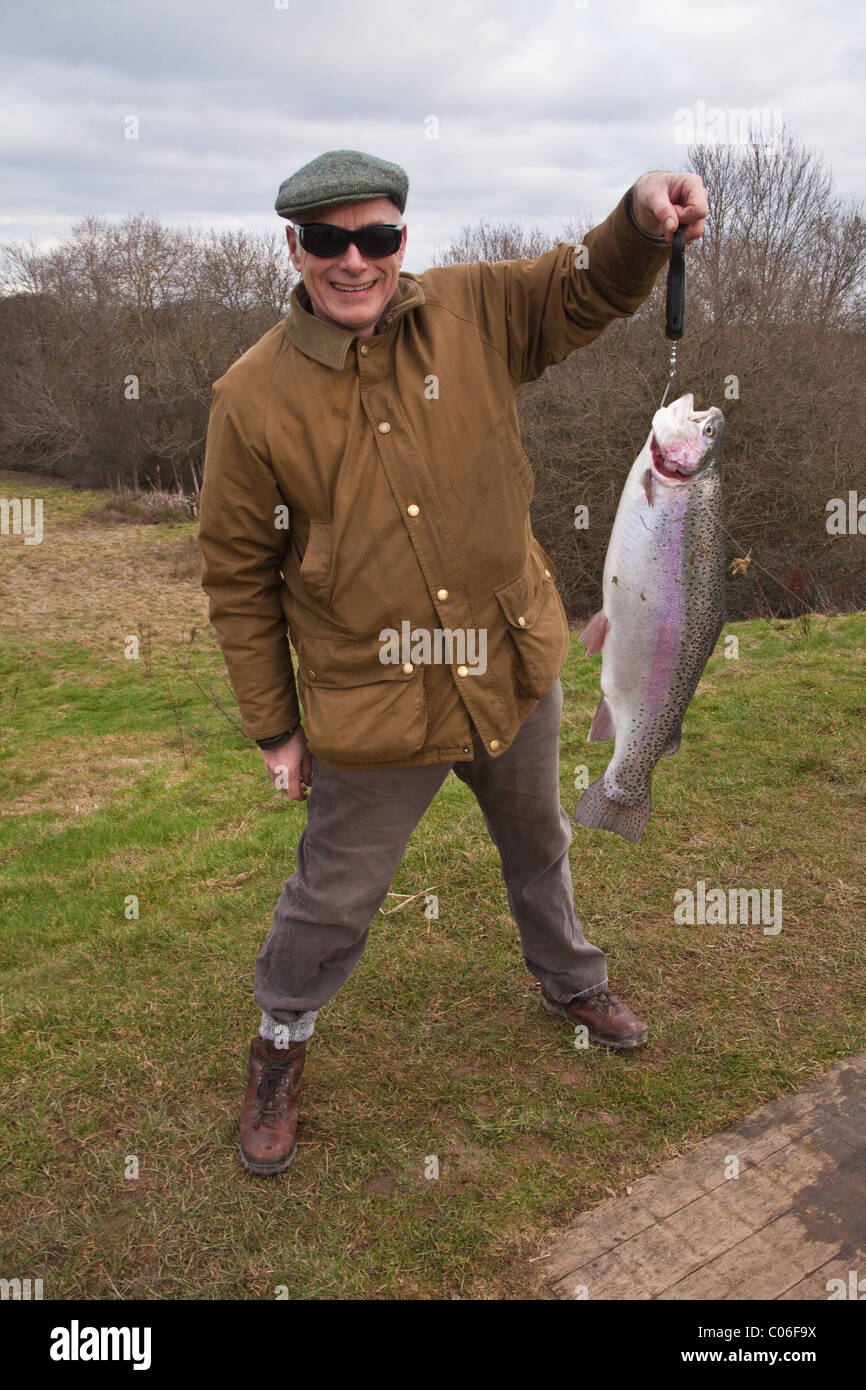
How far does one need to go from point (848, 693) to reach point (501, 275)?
520cm

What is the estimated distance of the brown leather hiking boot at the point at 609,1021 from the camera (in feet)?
11.5

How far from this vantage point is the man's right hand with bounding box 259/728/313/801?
10.3 feet

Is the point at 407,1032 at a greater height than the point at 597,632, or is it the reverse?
the point at 597,632

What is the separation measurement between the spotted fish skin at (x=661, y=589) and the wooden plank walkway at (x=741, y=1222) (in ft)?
3.79

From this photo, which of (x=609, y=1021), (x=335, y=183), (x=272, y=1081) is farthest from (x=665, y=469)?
(x=272, y=1081)

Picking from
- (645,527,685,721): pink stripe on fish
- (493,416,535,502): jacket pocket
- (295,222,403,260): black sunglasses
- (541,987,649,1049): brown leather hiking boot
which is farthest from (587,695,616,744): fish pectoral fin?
(295,222,403,260): black sunglasses

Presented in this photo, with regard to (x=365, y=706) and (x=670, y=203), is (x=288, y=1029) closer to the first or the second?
(x=365, y=706)

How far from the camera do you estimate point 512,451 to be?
287cm

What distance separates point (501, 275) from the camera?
112 inches

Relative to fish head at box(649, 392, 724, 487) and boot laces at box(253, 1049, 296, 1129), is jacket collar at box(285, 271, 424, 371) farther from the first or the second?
boot laces at box(253, 1049, 296, 1129)

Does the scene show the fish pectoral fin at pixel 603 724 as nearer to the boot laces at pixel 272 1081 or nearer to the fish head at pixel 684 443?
the fish head at pixel 684 443

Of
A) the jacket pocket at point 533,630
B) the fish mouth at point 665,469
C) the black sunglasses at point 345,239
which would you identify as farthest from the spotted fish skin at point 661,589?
the black sunglasses at point 345,239

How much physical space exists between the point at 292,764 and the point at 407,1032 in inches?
47.8
